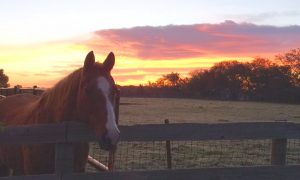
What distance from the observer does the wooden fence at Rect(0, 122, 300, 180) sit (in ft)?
16.6

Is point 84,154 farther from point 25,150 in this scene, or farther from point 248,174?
point 248,174

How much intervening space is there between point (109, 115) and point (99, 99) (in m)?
0.23

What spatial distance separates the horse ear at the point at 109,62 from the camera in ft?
17.4

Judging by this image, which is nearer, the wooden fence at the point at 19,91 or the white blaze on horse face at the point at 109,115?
the white blaze on horse face at the point at 109,115

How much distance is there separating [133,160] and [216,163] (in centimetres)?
204

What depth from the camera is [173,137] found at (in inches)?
215

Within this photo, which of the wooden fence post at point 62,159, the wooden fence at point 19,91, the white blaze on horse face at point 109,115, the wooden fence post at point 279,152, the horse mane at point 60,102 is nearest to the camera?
the white blaze on horse face at point 109,115

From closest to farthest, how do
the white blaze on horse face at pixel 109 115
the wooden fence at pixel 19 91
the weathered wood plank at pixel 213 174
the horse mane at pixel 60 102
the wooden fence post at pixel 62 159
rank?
the white blaze on horse face at pixel 109 115 < the wooden fence post at pixel 62 159 < the weathered wood plank at pixel 213 174 < the horse mane at pixel 60 102 < the wooden fence at pixel 19 91

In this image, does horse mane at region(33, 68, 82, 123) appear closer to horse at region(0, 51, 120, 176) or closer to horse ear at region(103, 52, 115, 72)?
horse at region(0, 51, 120, 176)

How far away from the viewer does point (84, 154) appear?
5699 mm

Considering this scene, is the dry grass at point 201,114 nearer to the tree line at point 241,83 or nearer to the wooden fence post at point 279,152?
the wooden fence post at point 279,152

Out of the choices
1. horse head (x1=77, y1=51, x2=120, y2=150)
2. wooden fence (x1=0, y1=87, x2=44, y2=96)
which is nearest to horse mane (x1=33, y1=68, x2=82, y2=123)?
horse head (x1=77, y1=51, x2=120, y2=150)

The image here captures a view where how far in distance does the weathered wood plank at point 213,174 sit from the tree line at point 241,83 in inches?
3281

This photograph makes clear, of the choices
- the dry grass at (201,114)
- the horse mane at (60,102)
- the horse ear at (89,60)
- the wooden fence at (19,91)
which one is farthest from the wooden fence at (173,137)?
the dry grass at (201,114)
